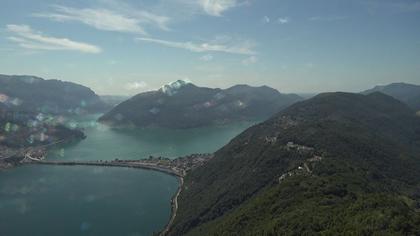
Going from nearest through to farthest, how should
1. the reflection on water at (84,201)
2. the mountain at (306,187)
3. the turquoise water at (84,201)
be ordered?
the mountain at (306,187) < the turquoise water at (84,201) < the reflection on water at (84,201)

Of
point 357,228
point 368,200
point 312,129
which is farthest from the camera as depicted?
point 312,129

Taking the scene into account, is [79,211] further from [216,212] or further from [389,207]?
[389,207]

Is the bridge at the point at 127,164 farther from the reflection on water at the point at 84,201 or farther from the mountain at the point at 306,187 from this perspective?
the mountain at the point at 306,187

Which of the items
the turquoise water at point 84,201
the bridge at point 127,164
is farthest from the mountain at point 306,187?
the bridge at point 127,164

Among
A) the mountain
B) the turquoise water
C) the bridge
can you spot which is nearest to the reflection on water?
the turquoise water

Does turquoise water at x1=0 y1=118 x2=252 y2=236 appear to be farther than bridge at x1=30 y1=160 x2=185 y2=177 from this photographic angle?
No

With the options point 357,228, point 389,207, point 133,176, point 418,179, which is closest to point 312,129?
point 418,179

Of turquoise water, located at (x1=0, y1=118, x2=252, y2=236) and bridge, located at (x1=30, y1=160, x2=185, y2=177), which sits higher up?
bridge, located at (x1=30, y1=160, x2=185, y2=177)

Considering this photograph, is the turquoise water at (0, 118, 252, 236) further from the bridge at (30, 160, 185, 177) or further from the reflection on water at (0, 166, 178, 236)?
the bridge at (30, 160, 185, 177)
